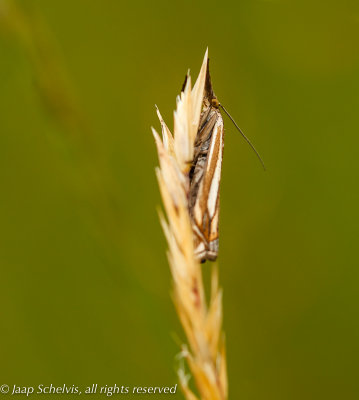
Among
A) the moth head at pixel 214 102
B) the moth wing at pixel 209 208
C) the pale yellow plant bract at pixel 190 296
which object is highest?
the moth head at pixel 214 102

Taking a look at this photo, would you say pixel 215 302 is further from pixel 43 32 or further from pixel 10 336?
pixel 10 336

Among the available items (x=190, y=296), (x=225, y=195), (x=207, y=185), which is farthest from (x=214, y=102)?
(x=225, y=195)

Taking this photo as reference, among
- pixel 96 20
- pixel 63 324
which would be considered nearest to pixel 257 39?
pixel 96 20

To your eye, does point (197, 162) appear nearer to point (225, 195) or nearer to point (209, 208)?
point (209, 208)

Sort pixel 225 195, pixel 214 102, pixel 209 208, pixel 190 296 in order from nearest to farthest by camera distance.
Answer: pixel 190 296
pixel 209 208
pixel 214 102
pixel 225 195

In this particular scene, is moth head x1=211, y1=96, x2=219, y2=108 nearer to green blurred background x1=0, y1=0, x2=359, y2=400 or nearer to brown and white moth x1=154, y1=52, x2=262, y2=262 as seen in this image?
brown and white moth x1=154, y1=52, x2=262, y2=262

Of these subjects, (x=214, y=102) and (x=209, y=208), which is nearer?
(x=209, y=208)

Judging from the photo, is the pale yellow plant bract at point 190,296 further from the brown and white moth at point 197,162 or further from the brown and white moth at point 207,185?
the brown and white moth at point 207,185

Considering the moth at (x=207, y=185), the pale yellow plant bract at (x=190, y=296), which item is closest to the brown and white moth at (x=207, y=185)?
the moth at (x=207, y=185)

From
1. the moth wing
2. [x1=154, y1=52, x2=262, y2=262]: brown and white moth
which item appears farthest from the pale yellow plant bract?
the moth wing
